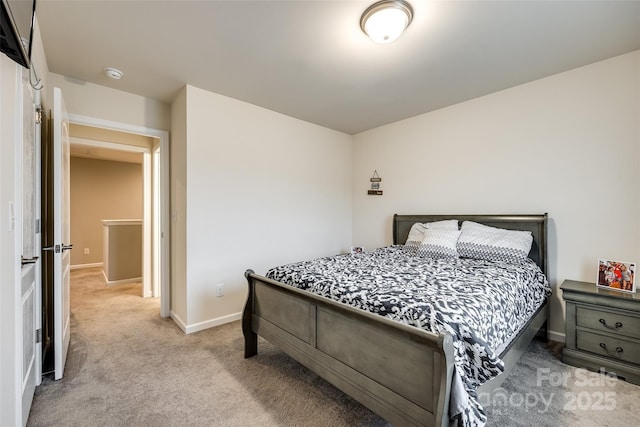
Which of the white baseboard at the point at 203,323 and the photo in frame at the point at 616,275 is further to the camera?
the white baseboard at the point at 203,323

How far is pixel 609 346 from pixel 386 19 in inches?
110

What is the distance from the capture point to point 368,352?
144cm

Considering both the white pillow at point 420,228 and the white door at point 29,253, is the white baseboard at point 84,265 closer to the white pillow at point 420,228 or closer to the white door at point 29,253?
the white door at point 29,253

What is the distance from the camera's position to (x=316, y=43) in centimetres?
216

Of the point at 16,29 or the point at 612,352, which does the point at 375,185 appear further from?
the point at 16,29

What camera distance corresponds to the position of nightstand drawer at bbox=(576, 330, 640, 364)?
6.55ft

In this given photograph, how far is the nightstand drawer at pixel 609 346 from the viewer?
1995 millimetres

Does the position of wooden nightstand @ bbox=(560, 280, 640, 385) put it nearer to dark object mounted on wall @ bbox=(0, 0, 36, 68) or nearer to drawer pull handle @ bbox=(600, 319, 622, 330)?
drawer pull handle @ bbox=(600, 319, 622, 330)

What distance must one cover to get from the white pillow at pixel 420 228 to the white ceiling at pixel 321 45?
1.39 metres

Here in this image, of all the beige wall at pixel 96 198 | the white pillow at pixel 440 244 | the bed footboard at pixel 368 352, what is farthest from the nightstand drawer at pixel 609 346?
the beige wall at pixel 96 198

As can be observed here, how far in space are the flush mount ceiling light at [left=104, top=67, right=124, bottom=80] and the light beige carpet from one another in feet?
8.04

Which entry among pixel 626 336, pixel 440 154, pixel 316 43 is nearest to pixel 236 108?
pixel 316 43

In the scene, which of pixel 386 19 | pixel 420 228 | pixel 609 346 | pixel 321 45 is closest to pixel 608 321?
pixel 609 346

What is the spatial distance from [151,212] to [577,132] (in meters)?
4.87
